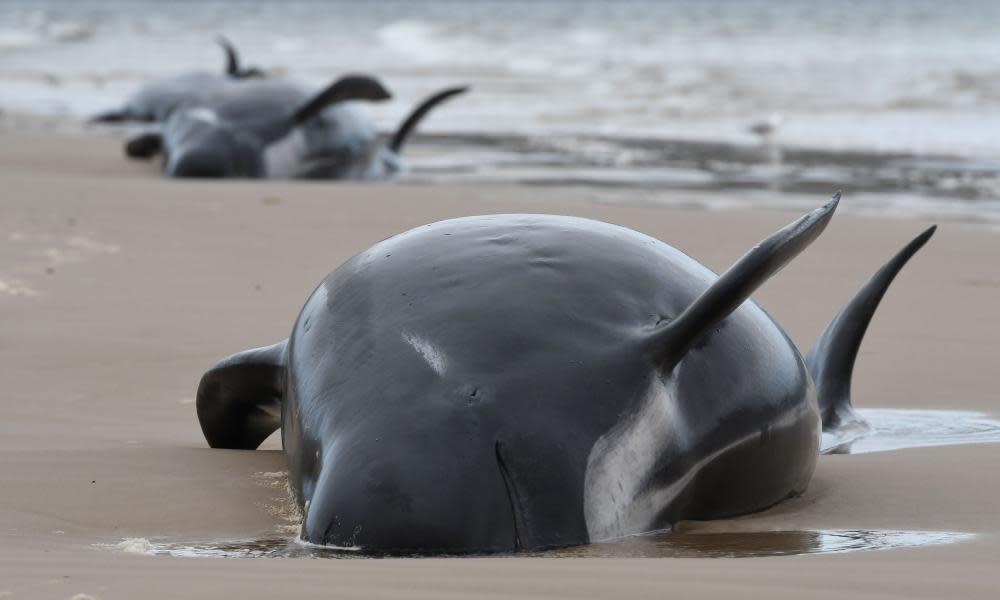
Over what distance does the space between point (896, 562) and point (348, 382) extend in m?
1.07

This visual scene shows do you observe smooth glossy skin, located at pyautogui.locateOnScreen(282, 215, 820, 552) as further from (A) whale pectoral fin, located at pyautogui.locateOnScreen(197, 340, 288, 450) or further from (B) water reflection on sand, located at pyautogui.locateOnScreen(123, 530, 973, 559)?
(A) whale pectoral fin, located at pyautogui.locateOnScreen(197, 340, 288, 450)

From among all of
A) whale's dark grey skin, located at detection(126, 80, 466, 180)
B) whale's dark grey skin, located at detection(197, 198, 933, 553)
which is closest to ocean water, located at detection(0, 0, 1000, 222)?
whale's dark grey skin, located at detection(126, 80, 466, 180)

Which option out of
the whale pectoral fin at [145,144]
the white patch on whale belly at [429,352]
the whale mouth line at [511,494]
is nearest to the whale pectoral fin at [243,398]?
the white patch on whale belly at [429,352]

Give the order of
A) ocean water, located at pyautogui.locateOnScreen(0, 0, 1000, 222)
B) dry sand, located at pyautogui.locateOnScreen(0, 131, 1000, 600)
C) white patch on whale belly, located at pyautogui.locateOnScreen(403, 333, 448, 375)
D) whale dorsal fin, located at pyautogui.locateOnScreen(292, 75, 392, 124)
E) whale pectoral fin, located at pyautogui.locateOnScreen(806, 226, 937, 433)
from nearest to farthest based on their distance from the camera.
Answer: dry sand, located at pyautogui.locateOnScreen(0, 131, 1000, 600) < white patch on whale belly, located at pyautogui.locateOnScreen(403, 333, 448, 375) < whale pectoral fin, located at pyautogui.locateOnScreen(806, 226, 937, 433) < whale dorsal fin, located at pyautogui.locateOnScreen(292, 75, 392, 124) < ocean water, located at pyautogui.locateOnScreen(0, 0, 1000, 222)

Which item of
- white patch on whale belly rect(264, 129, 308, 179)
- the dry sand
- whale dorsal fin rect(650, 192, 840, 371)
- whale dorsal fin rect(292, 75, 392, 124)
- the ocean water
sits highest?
whale dorsal fin rect(650, 192, 840, 371)

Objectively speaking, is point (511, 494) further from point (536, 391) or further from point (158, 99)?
point (158, 99)

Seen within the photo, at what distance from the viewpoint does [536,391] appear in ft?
9.77

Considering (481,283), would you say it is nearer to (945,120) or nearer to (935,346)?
(935,346)

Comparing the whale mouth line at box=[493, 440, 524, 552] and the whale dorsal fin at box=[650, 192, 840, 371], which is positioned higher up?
the whale dorsal fin at box=[650, 192, 840, 371]

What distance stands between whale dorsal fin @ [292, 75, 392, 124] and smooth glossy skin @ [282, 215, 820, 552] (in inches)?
→ 298

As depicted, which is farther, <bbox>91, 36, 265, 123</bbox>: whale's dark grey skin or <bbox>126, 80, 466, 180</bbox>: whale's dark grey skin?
<bbox>91, 36, 265, 123</bbox>: whale's dark grey skin

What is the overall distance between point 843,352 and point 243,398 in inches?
62.3

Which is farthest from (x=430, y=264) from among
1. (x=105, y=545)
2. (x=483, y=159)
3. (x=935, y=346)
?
(x=483, y=159)

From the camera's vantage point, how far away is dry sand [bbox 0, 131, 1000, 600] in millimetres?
2609
